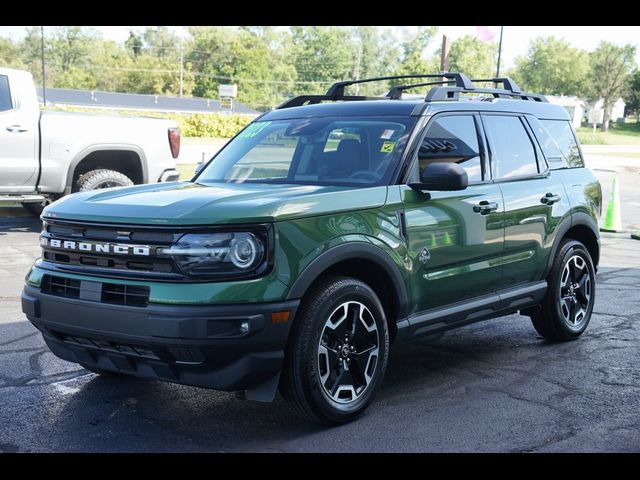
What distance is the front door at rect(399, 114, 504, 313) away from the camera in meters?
4.99

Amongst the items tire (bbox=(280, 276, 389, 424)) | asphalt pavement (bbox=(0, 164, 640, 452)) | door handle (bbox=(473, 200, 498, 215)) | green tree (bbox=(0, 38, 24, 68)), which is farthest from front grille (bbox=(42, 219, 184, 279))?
green tree (bbox=(0, 38, 24, 68))

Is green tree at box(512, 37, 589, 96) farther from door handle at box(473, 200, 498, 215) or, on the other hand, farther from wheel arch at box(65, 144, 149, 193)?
door handle at box(473, 200, 498, 215)

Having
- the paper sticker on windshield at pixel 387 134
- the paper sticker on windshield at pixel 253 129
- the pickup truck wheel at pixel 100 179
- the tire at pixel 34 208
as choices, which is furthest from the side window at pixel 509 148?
the tire at pixel 34 208

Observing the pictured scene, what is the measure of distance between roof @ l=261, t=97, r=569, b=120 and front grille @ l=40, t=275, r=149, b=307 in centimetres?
209

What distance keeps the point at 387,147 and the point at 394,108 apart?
0.37 metres

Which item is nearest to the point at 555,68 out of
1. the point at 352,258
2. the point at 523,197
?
the point at 523,197

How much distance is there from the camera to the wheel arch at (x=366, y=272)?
4.25m

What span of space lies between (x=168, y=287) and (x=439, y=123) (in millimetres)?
2316

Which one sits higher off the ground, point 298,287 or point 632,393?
point 298,287

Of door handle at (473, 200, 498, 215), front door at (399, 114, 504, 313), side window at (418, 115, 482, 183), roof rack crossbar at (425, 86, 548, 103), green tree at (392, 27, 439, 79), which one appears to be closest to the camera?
front door at (399, 114, 504, 313)

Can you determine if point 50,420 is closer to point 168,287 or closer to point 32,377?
point 32,377
